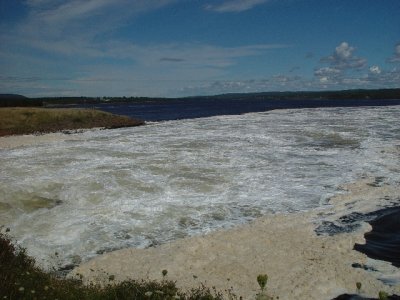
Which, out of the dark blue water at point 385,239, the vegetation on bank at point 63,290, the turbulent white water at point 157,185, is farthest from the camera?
the turbulent white water at point 157,185

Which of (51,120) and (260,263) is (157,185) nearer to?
(260,263)

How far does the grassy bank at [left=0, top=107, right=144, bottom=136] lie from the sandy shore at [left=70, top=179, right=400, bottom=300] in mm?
45507

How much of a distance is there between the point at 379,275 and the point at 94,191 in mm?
12808

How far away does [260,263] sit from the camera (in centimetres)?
1164

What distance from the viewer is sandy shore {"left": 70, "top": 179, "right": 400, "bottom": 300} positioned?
10.2 metres

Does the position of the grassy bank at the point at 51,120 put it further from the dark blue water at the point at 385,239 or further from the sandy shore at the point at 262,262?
the dark blue water at the point at 385,239

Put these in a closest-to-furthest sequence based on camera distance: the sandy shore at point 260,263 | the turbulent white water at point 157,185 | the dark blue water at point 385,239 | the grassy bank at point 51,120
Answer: the sandy shore at point 260,263, the dark blue water at point 385,239, the turbulent white water at point 157,185, the grassy bank at point 51,120

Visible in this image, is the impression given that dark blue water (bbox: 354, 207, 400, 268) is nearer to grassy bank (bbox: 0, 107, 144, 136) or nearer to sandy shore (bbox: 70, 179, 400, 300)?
sandy shore (bbox: 70, 179, 400, 300)

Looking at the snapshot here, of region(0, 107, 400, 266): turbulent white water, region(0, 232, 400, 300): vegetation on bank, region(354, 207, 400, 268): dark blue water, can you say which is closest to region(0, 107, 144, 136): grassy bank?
region(0, 107, 400, 266): turbulent white water

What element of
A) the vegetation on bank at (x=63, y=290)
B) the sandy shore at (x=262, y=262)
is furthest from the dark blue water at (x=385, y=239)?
the vegetation on bank at (x=63, y=290)

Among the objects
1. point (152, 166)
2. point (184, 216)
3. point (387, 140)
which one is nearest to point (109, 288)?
point (184, 216)

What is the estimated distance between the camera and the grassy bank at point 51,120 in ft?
180

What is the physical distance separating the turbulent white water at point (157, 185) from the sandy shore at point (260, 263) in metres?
1.14

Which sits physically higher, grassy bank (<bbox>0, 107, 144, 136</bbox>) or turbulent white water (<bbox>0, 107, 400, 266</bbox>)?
grassy bank (<bbox>0, 107, 144, 136</bbox>)
